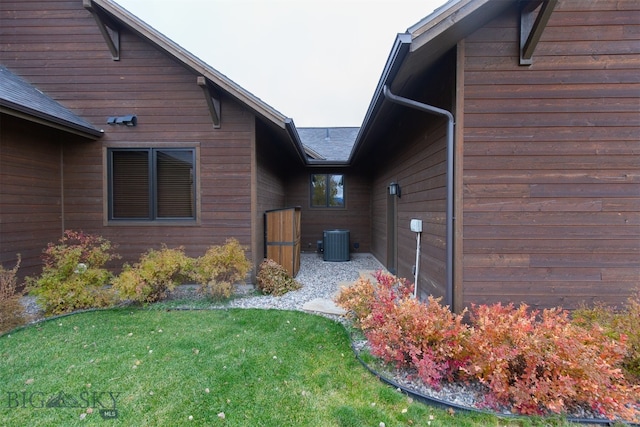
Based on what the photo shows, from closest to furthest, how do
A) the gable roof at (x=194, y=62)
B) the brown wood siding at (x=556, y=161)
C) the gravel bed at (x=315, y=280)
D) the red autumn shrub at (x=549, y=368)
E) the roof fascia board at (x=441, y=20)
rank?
the red autumn shrub at (x=549, y=368), the roof fascia board at (x=441, y=20), the brown wood siding at (x=556, y=161), the gravel bed at (x=315, y=280), the gable roof at (x=194, y=62)

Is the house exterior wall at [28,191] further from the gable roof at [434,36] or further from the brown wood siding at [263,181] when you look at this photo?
the gable roof at [434,36]

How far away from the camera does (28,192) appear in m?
4.51

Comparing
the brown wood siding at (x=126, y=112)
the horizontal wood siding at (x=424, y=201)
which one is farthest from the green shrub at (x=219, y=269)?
the horizontal wood siding at (x=424, y=201)

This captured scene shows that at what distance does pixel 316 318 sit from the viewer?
145 inches

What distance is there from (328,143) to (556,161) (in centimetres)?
854

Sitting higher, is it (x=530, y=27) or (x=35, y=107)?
(x=530, y=27)

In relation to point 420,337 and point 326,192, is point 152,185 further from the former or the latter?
point 326,192

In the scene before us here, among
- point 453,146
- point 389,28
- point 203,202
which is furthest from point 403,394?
point 389,28

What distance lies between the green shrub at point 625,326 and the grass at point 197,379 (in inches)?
37.2

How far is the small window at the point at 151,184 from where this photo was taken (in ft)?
16.4

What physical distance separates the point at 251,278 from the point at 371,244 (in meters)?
4.93

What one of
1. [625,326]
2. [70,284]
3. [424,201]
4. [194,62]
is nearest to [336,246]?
[424,201]

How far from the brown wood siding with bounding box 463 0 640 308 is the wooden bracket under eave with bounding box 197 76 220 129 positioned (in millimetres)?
3649

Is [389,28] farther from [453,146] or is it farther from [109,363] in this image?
[109,363]
